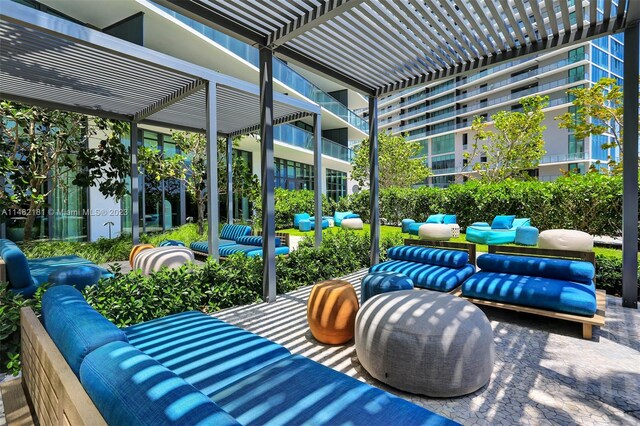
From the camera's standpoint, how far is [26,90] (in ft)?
23.3

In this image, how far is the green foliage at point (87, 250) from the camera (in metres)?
9.21

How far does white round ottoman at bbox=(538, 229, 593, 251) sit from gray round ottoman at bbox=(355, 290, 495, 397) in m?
7.97

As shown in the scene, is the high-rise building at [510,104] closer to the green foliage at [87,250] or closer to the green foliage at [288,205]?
the green foliage at [288,205]

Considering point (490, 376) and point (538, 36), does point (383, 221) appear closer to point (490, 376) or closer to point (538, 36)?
point (538, 36)

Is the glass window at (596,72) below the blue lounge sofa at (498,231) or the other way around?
the other way around

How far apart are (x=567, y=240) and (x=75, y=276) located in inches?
454

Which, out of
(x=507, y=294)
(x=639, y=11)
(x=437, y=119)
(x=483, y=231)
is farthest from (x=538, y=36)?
(x=437, y=119)

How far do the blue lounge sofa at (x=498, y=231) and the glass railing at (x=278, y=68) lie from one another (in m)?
12.0

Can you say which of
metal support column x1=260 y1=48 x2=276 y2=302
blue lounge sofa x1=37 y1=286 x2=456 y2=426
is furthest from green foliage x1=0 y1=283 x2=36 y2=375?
metal support column x1=260 y1=48 x2=276 y2=302

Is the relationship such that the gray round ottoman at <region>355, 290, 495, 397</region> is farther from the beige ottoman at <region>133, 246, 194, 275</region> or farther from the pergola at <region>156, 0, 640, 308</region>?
the beige ottoman at <region>133, 246, 194, 275</region>

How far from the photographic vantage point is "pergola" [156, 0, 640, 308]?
4.34 m

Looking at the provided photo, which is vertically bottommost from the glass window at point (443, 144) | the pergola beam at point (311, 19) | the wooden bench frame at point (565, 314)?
the wooden bench frame at point (565, 314)

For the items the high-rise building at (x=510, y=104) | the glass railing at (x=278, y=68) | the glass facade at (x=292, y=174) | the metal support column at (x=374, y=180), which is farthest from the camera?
the high-rise building at (x=510, y=104)

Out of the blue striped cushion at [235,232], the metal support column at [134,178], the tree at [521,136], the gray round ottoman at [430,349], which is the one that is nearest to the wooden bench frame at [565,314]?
the gray round ottoman at [430,349]
